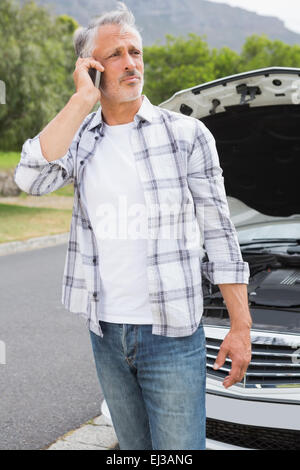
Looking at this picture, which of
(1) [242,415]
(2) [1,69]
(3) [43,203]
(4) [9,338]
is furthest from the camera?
(3) [43,203]

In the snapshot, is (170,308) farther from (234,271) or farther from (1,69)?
(1,69)

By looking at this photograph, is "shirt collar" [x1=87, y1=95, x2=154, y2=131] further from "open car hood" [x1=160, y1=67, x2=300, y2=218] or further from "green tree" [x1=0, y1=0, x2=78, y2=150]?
"green tree" [x1=0, y1=0, x2=78, y2=150]

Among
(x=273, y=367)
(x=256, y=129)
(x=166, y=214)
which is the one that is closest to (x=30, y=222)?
(x=256, y=129)

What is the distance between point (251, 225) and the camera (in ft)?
13.4

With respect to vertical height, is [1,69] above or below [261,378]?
above

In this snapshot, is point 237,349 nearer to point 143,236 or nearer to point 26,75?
point 143,236

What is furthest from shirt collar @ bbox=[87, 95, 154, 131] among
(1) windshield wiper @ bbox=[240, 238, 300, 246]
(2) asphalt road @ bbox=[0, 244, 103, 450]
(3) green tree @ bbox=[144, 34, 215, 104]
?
(3) green tree @ bbox=[144, 34, 215, 104]

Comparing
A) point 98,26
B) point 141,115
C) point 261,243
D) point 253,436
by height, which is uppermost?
point 98,26

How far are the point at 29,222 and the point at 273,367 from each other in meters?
13.8

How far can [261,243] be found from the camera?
12.7ft

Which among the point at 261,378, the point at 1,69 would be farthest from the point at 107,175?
the point at 1,69

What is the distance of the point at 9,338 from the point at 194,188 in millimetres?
4130

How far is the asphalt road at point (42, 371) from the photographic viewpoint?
372 centimetres

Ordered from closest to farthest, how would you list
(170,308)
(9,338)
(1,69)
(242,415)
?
(170,308) → (242,415) → (9,338) → (1,69)
